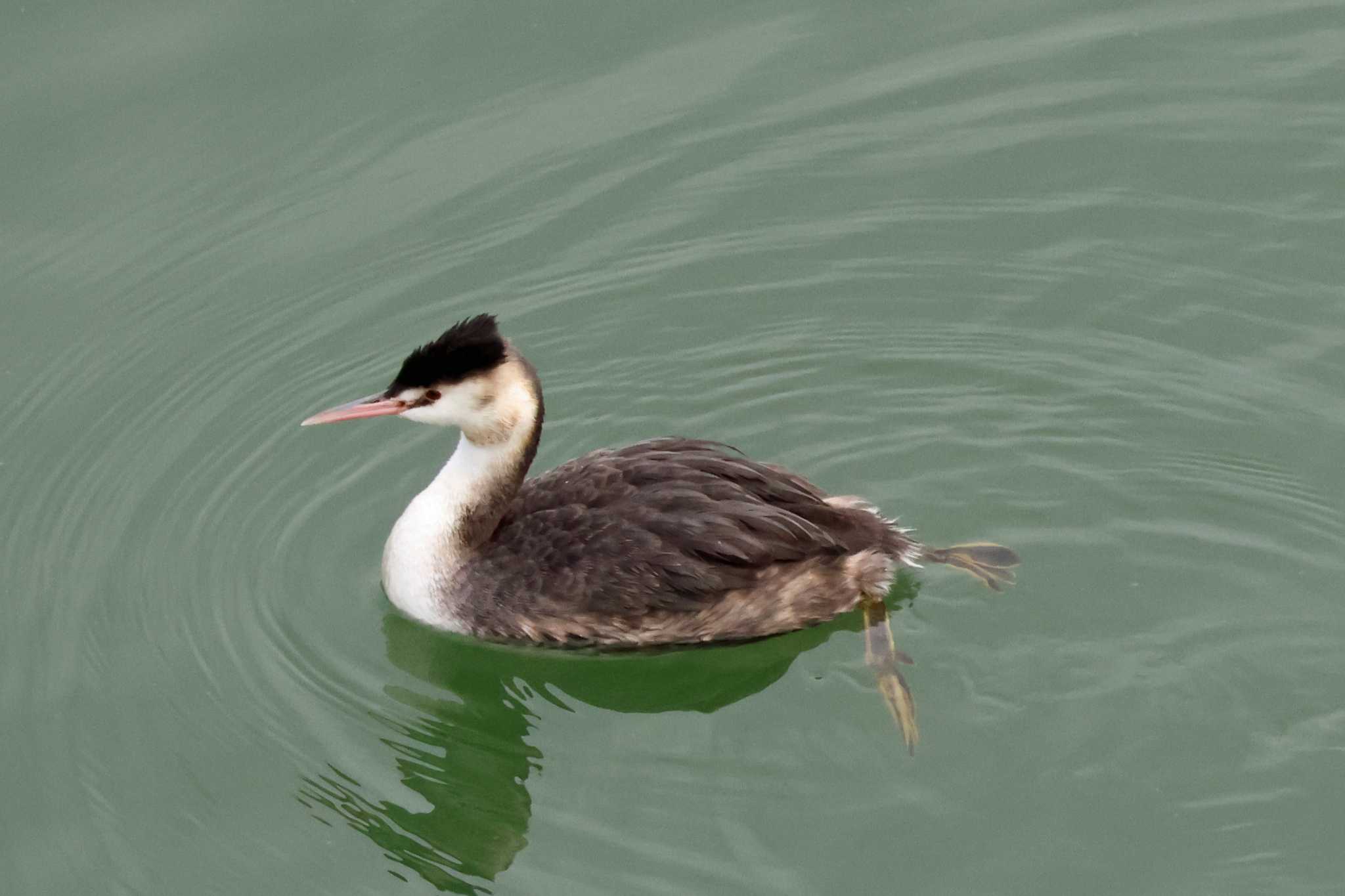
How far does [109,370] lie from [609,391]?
244 centimetres

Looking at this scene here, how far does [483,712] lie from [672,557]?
0.99 meters

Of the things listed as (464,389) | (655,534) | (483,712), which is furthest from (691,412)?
(483,712)

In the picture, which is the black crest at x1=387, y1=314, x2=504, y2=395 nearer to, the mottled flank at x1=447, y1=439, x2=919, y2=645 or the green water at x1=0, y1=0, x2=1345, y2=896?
the mottled flank at x1=447, y1=439, x2=919, y2=645

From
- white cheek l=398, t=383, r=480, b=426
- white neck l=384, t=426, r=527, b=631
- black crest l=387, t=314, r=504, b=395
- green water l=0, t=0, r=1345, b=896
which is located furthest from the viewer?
white neck l=384, t=426, r=527, b=631

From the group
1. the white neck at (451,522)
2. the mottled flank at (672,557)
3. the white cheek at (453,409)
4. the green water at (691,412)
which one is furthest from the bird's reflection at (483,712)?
the white cheek at (453,409)


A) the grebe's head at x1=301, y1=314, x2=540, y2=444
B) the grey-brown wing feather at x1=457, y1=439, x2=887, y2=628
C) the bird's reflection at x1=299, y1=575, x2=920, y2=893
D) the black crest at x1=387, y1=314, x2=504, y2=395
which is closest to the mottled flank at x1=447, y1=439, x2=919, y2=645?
the grey-brown wing feather at x1=457, y1=439, x2=887, y2=628

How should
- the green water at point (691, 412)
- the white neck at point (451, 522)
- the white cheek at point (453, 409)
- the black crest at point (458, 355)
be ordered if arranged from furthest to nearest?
the white neck at point (451, 522) < the white cheek at point (453, 409) < the black crest at point (458, 355) < the green water at point (691, 412)

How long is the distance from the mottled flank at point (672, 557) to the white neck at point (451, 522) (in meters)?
0.07

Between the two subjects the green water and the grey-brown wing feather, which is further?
the grey-brown wing feather

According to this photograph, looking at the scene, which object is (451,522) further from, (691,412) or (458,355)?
(691,412)

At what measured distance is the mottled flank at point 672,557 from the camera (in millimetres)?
8023

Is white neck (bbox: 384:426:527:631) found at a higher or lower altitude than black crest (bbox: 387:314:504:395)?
lower

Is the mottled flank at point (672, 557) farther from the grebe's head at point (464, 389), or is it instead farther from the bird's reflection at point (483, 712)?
the grebe's head at point (464, 389)

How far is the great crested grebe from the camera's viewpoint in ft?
26.3
